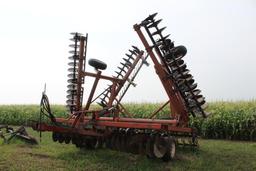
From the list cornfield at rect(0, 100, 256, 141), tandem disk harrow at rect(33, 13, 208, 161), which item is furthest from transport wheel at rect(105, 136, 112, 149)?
cornfield at rect(0, 100, 256, 141)

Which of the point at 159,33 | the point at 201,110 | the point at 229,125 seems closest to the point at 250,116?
the point at 229,125

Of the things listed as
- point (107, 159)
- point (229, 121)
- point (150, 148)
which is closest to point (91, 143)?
point (107, 159)

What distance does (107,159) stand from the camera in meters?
9.84

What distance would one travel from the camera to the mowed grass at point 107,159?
29.5 feet

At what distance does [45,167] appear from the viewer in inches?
348

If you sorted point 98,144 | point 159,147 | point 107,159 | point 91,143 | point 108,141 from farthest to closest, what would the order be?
1. point 98,144
2. point 91,143
3. point 108,141
4. point 107,159
5. point 159,147

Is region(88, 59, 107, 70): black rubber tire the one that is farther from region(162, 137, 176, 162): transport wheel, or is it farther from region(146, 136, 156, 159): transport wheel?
region(162, 137, 176, 162): transport wheel

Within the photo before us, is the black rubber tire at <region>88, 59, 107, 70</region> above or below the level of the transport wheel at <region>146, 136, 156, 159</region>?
above

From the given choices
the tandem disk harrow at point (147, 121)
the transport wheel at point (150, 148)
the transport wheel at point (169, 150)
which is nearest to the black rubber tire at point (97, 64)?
the tandem disk harrow at point (147, 121)

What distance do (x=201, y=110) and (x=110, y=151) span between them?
267cm

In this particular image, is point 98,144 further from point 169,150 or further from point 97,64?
point 169,150

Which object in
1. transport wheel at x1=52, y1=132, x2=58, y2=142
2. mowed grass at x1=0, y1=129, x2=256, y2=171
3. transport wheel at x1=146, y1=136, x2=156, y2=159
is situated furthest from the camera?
transport wheel at x1=52, y1=132, x2=58, y2=142

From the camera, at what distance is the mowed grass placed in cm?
898

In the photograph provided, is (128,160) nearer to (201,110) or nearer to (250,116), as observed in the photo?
(201,110)
